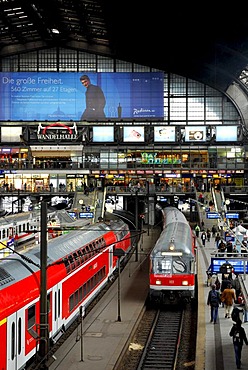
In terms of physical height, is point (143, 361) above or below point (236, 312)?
below

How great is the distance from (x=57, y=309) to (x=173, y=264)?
8.99 meters

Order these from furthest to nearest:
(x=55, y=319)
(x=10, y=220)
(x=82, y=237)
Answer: (x=10, y=220), (x=82, y=237), (x=55, y=319)

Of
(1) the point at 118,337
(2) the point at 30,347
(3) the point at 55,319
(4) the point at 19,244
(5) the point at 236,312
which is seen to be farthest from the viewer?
(4) the point at 19,244

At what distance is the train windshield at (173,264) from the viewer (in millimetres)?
28062

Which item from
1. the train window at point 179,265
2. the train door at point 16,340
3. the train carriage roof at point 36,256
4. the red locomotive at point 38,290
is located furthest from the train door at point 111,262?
the train door at point 16,340

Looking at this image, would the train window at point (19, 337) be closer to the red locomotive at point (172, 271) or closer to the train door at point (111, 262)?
the red locomotive at point (172, 271)

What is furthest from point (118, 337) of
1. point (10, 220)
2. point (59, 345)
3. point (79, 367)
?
point (10, 220)

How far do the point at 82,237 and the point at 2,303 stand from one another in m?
14.0

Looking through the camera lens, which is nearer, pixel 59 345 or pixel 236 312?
pixel 236 312

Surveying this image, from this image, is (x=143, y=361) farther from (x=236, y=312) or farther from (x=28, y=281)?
(x=28, y=281)

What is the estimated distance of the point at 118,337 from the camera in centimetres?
2353

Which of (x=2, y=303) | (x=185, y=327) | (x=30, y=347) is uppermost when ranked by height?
(x=2, y=303)

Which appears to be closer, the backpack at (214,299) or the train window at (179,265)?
the backpack at (214,299)

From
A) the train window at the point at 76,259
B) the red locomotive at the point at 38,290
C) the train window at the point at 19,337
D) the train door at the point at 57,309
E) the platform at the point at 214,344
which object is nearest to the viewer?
the red locomotive at the point at 38,290
